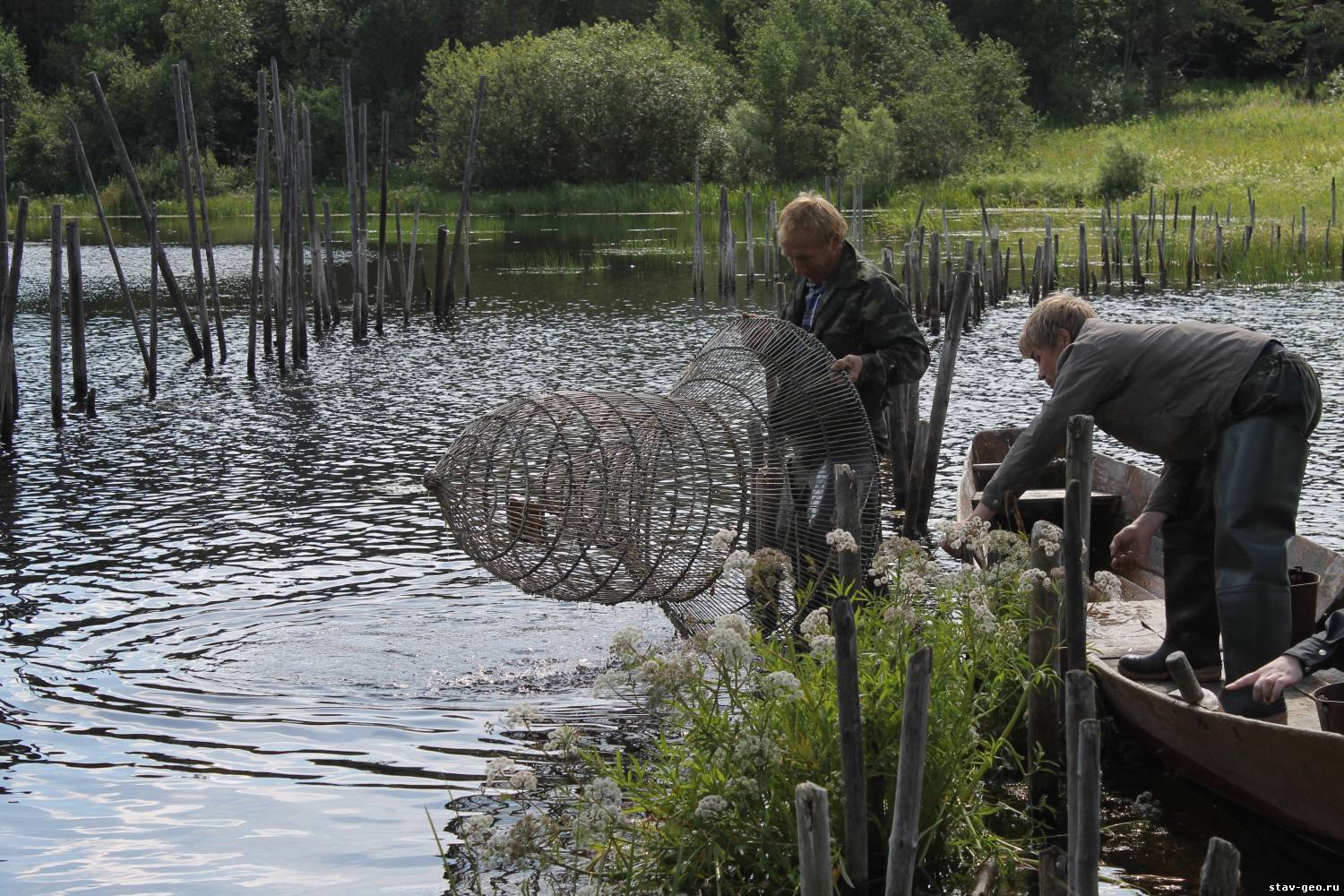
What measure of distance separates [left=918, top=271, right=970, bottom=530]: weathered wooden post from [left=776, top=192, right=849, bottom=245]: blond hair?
2.98m

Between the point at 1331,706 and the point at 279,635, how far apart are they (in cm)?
566

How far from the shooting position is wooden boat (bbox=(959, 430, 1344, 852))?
4867 mm

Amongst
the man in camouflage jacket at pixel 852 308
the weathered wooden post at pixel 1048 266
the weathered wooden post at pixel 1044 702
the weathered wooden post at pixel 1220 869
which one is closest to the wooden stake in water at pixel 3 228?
the man in camouflage jacket at pixel 852 308

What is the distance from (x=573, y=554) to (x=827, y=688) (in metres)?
2.54

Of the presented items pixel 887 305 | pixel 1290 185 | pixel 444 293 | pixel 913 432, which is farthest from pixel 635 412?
pixel 1290 185

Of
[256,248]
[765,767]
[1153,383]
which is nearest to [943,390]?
[1153,383]

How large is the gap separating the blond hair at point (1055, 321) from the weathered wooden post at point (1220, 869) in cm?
322

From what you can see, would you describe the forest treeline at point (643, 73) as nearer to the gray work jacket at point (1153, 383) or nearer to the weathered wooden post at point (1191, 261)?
the weathered wooden post at point (1191, 261)

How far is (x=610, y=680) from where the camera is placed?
4.29m

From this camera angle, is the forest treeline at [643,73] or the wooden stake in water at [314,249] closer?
the wooden stake in water at [314,249]

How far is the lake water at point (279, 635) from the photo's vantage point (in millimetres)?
5738

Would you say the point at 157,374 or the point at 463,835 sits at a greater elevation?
the point at 157,374

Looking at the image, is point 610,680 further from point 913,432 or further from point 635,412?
point 913,432

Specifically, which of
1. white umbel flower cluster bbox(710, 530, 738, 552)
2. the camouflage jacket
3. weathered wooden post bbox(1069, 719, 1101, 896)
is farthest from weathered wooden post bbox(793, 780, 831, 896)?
the camouflage jacket
